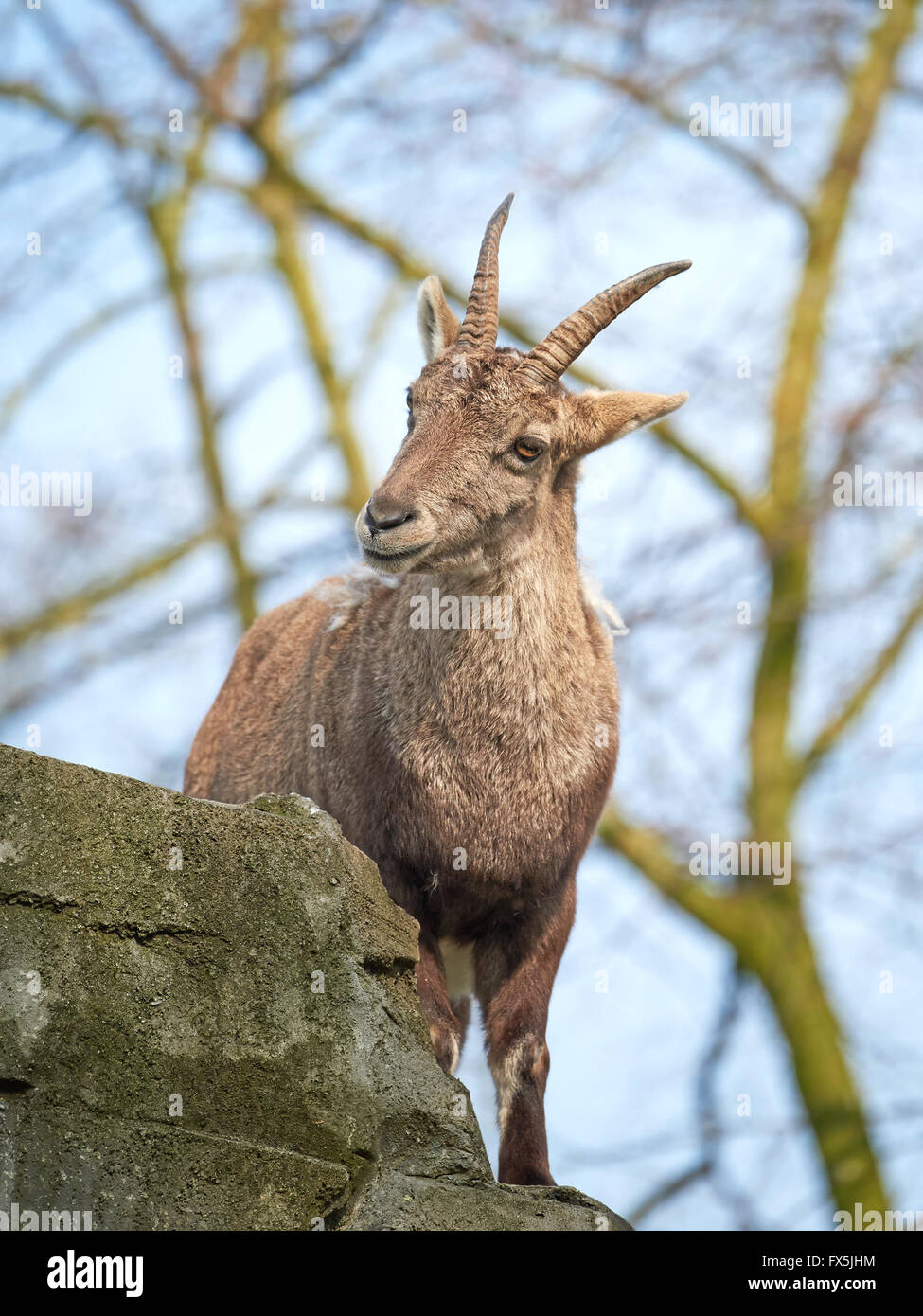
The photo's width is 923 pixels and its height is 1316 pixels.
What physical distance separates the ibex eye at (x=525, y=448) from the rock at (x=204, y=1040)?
2.11 m

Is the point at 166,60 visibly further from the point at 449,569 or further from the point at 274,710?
the point at 449,569

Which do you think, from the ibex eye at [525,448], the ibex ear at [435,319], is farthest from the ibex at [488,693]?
the ibex ear at [435,319]

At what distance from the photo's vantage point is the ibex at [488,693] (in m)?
6.03

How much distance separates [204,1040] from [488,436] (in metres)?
2.87

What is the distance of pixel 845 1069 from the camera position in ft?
45.8

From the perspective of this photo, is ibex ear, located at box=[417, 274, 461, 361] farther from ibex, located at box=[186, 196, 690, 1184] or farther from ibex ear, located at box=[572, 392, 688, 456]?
ibex ear, located at box=[572, 392, 688, 456]

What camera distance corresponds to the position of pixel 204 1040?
15.2ft

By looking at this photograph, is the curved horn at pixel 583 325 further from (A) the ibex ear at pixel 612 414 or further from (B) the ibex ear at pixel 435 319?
(B) the ibex ear at pixel 435 319

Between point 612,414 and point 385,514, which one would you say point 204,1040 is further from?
point 612,414

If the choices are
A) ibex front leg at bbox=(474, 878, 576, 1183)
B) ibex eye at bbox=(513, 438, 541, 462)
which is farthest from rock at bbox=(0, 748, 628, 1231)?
ibex eye at bbox=(513, 438, 541, 462)

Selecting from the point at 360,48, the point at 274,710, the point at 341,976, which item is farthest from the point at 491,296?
the point at 360,48

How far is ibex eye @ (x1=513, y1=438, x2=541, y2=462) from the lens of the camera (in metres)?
6.45
